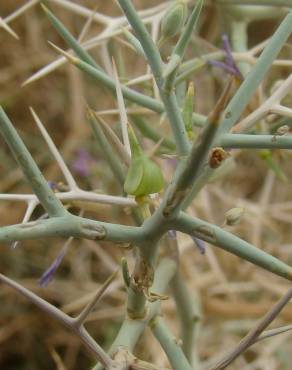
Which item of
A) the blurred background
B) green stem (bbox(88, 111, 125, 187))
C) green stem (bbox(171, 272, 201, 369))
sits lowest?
green stem (bbox(88, 111, 125, 187))

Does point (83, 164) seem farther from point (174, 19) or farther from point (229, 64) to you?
point (174, 19)

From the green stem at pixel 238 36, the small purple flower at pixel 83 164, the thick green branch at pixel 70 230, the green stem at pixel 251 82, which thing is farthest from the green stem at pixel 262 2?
the small purple flower at pixel 83 164

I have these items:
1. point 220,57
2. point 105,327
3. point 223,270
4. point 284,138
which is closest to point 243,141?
point 284,138

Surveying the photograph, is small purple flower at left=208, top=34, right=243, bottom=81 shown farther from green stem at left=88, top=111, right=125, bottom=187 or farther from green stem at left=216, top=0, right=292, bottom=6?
green stem at left=88, top=111, right=125, bottom=187

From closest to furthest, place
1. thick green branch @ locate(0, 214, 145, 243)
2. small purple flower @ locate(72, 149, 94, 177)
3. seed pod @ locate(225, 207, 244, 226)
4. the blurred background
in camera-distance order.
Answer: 1. thick green branch @ locate(0, 214, 145, 243)
2. seed pod @ locate(225, 207, 244, 226)
3. the blurred background
4. small purple flower @ locate(72, 149, 94, 177)

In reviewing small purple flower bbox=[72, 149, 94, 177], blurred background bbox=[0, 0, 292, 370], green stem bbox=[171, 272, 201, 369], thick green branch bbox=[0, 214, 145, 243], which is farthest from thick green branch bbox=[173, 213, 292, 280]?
small purple flower bbox=[72, 149, 94, 177]

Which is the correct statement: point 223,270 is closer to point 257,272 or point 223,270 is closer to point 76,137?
point 257,272

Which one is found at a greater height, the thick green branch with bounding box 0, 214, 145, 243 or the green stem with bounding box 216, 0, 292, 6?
the green stem with bounding box 216, 0, 292, 6
